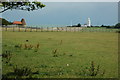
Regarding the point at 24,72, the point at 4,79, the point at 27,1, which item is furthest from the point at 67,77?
the point at 27,1

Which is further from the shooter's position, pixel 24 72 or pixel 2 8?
pixel 2 8

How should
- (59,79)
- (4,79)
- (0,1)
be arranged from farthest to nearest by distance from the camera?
(0,1)
(59,79)
(4,79)

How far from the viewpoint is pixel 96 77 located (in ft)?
28.2

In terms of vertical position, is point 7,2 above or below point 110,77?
above

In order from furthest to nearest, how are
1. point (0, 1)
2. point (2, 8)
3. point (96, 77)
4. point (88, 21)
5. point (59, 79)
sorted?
1. point (88, 21)
2. point (2, 8)
3. point (0, 1)
4. point (96, 77)
5. point (59, 79)

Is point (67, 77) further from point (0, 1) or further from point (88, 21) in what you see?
point (88, 21)

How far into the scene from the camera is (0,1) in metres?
11.7

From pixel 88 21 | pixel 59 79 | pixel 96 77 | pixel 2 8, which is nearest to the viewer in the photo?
pixel 59 79

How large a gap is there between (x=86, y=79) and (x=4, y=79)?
11.1 feet

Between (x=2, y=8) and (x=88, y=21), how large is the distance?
163951 millimetres

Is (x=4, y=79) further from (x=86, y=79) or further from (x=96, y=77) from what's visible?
(x=96, y=77)

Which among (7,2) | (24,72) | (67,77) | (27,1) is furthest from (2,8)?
(67,77)

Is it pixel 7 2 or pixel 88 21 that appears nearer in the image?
pixel 7 2

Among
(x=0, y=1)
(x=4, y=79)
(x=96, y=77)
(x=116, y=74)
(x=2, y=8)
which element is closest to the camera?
(x=4, y=79)
